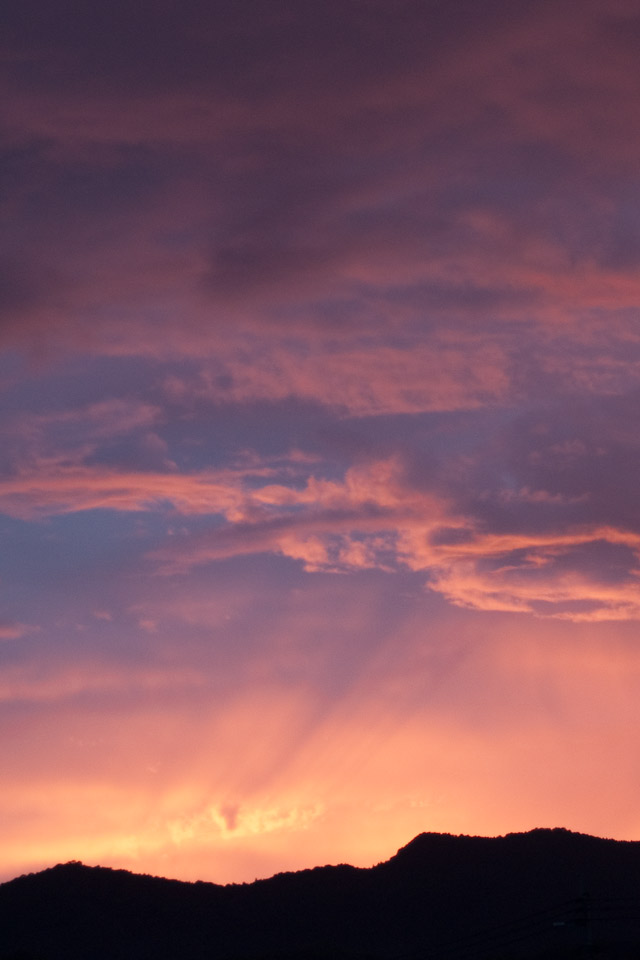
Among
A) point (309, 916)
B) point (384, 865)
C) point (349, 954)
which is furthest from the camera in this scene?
point (384, 865)

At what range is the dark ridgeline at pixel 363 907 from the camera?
9850cm

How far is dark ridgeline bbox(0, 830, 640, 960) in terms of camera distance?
9850 cm

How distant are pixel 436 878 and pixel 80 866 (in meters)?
33.3

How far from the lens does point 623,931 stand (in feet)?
310

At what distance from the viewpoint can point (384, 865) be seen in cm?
11231

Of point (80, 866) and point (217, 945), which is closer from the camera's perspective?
point (217, 945)

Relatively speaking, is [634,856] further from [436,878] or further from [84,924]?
[84,924]

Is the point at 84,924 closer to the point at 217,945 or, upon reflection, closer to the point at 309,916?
the point at 217,945

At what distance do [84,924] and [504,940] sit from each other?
117 feet

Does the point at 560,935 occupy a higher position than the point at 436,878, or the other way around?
the point at 436,878

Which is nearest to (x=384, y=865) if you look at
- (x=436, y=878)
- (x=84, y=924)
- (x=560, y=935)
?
(x=436, y=878)

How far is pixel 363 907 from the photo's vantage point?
105 metres

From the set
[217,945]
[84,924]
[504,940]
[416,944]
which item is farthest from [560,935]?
[84,924]

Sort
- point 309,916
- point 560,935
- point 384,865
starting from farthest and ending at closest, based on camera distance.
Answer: point 384,865, point 309,916, point 560,935
